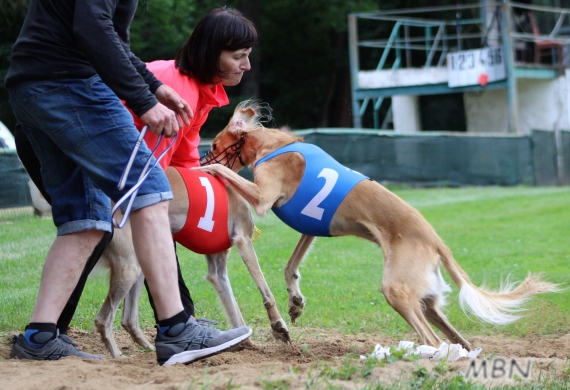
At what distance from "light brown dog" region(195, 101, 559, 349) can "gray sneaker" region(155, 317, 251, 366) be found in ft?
4.53

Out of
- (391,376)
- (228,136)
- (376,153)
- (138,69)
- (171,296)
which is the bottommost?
(376,153)

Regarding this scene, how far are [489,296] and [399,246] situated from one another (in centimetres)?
75

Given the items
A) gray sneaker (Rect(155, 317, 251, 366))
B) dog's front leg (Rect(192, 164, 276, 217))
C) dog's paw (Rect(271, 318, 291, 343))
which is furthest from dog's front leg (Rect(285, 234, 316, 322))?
gray sneaker (Rect(155, 317, 251, 366))

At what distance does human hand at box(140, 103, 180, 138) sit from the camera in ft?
11.4

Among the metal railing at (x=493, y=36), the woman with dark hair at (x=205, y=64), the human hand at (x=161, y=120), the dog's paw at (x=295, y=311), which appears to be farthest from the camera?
the metal railing at (x=493, y=36)

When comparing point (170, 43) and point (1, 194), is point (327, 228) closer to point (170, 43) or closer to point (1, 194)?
point (1, 194)

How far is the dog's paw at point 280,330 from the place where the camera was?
4.77 m

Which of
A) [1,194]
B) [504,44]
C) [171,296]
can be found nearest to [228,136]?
[171,296]

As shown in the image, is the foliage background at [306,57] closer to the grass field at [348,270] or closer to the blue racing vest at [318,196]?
the grass field at [348,270]

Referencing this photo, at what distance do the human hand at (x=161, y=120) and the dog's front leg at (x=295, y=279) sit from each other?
7.14 ft

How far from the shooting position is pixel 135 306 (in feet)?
16.3

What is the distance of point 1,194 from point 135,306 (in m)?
6.04

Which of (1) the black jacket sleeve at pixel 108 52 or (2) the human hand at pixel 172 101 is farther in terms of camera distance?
(2) the human hand at pixel 172 101
